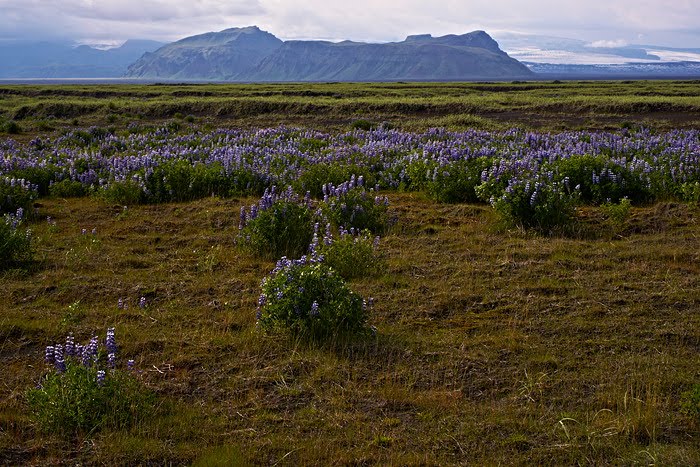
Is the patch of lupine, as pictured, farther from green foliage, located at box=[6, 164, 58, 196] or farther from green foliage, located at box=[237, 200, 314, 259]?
green foliage, located at box=[237, 200, 314, 259]

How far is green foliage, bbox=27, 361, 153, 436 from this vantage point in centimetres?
514

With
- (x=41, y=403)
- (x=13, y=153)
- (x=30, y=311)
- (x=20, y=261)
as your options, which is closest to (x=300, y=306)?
(x=41, y=403)

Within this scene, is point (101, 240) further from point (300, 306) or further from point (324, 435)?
point (324, 435)

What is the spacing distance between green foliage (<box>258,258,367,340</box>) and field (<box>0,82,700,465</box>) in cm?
15

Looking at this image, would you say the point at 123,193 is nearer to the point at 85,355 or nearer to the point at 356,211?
the point at 356,211

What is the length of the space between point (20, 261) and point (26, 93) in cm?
6286

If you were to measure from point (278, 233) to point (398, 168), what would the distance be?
6.73 meters

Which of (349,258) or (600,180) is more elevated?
(600,180)

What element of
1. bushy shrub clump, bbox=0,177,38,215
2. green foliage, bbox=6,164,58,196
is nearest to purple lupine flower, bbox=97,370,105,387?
bushy shrub clump, bbox=0,177,38,215

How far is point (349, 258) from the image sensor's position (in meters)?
9.01

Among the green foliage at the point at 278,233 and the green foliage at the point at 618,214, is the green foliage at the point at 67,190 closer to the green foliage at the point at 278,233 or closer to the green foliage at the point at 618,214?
the green foliage at the point at 278,233

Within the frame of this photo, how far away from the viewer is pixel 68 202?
47.6ft

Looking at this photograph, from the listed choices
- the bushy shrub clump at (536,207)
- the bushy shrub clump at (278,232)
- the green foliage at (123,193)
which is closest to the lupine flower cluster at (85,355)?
the bushy shrub clump at (278,232)

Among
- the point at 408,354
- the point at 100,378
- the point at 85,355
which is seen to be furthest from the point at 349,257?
the point at 100,378
